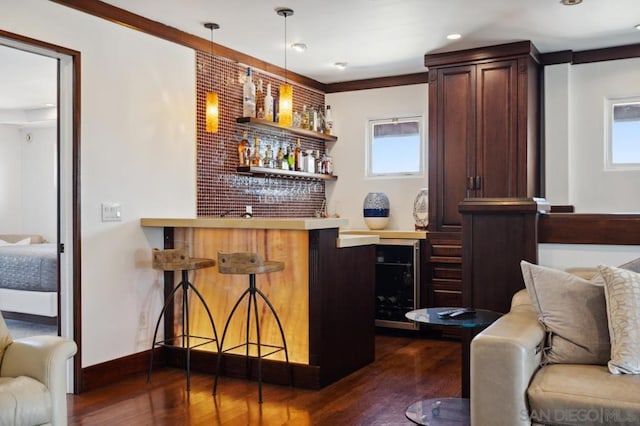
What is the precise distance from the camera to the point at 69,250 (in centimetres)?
365

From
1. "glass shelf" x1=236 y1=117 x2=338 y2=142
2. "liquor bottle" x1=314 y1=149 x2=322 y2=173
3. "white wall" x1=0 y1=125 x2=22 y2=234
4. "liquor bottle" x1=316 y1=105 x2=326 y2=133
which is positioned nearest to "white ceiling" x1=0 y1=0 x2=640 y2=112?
"glass shelf" x1=236 y1=117 x2=338 y2=142

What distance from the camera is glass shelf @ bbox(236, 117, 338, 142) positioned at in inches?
197

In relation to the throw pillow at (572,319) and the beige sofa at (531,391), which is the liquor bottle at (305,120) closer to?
the throw pillow at (572,319)

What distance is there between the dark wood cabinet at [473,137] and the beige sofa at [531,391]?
3.00 metres

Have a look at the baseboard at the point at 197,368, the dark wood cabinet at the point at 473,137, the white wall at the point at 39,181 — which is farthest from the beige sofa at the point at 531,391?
the white wall at the point at 39,181

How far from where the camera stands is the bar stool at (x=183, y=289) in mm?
3836

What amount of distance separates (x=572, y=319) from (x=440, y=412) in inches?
40.9

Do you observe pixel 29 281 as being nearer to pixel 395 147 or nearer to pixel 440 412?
pixel 395 147

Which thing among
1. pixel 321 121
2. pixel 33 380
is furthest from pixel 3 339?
pixel 321 121

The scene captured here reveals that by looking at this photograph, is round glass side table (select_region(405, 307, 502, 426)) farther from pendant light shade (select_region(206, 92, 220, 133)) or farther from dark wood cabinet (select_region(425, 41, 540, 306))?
pendant light shade (select_region(206, 92, 220, 133))

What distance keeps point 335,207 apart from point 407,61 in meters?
1.80

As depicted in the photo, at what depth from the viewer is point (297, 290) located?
3.77m

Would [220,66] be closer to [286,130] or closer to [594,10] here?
[286,130]

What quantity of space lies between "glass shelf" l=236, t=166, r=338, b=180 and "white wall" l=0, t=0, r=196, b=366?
61 cm
